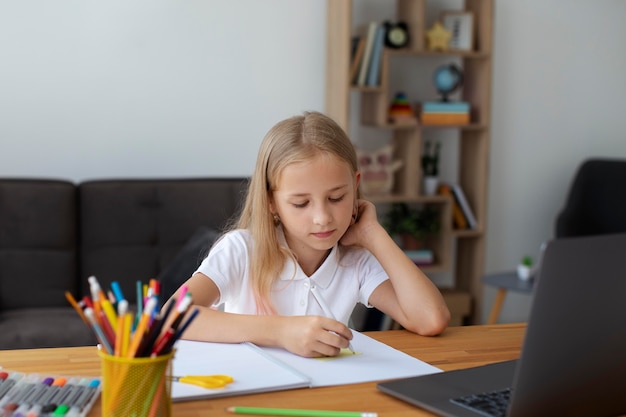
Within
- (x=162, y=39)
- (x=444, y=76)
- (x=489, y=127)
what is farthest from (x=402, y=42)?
(x=162, y=39)

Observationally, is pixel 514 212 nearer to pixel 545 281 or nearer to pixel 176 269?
pixel 176 269

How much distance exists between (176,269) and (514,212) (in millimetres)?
2139

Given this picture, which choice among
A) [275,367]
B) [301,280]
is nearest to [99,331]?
[275,367]

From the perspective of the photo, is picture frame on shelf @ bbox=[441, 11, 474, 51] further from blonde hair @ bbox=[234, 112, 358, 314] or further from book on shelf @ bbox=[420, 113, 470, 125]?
blonde hair @ bbox=[234, 112, 358, 314]

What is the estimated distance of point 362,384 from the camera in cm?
118

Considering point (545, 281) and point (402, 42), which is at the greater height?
point (402, 42)

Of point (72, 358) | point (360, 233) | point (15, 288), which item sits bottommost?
point (15, 288)

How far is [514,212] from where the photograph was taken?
178 inches

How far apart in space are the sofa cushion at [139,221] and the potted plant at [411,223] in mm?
904

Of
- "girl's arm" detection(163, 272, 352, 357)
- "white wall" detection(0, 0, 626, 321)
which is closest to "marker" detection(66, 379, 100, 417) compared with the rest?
"girl's arm" detection(163, 272, 352, 357)

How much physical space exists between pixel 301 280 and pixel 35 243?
5.68ft

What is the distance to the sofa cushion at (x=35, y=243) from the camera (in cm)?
312

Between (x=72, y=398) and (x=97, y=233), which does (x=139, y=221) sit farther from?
(x=72, y=398)

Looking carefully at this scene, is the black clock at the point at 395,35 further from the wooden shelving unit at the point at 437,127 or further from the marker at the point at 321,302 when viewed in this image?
the marker at the point at 321,302
